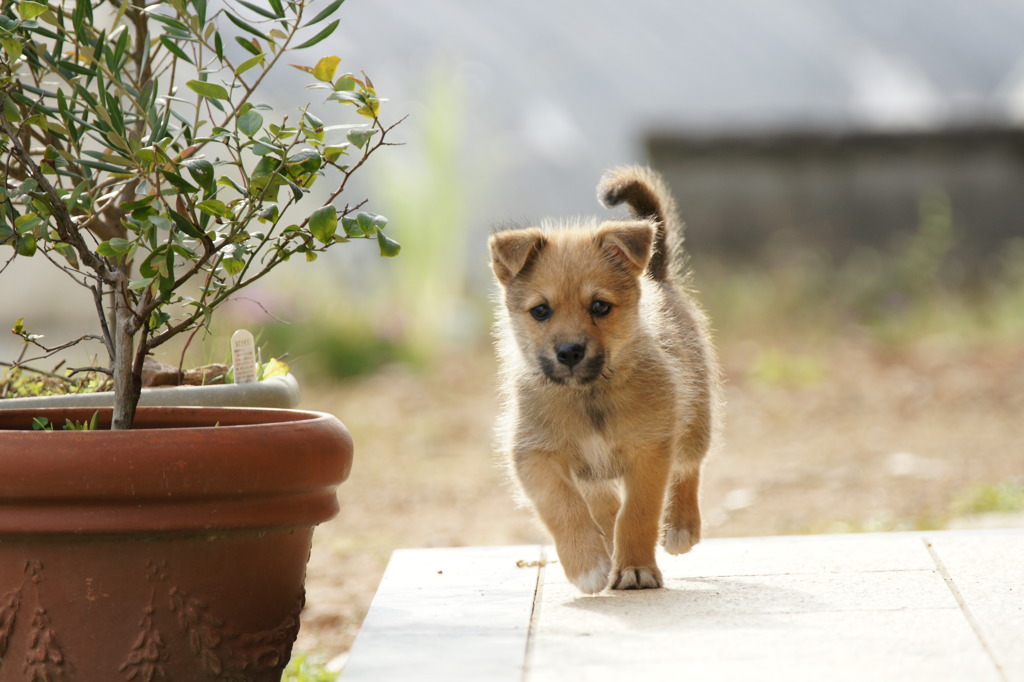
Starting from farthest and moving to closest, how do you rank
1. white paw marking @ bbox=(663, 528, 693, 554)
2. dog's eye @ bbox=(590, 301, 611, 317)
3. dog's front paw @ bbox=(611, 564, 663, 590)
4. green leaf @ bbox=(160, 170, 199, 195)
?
white paw marking @ bbox=(663, 528, 693, 554)
dog's eye @ bbox=(590, 301, 611, 317)
dog's front paw @ bbox=(611, 564, 663, 590)
green leaf @ bbox=(160, 170, 199, 195)

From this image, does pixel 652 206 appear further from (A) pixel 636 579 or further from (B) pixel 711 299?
(B) pixel 711 299

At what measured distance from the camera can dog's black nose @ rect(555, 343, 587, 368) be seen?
358 centimetres

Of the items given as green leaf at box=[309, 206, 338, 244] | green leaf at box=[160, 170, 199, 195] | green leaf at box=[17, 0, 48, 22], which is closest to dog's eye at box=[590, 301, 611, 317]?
green leaf at box=[309, 206, 338, 244]

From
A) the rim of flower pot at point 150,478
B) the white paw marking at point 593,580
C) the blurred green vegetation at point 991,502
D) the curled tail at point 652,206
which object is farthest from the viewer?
the blurred green vegetation at point 991,502

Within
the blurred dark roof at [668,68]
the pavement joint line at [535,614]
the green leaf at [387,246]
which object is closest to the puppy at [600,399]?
the pavement joint line at [535,614]

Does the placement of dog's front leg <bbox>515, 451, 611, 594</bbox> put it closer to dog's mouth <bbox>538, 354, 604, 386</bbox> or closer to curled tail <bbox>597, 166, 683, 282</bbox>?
dog's mouth <bbox>538, 354, 604, 386</bbox>

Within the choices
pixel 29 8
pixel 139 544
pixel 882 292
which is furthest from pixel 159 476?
pixel 882 292

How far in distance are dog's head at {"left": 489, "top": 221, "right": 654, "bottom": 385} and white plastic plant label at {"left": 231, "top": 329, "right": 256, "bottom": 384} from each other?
0.92m

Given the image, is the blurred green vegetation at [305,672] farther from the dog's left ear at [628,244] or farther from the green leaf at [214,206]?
the dog's left ear at [628,244]

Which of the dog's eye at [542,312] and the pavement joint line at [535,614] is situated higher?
the dog's eye at [542,312]

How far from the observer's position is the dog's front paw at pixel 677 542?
3955 millimetres

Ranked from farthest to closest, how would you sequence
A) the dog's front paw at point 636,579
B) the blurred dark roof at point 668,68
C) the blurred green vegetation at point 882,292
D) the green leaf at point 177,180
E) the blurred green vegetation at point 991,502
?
1. the blurred dark roof at point 668,68
2. the blurred green vegetation at point 882,292
3. the blurred green vegetation at point 991,502
4. the dog's front paw at point 636,579
5. the green leaf at point 177,180

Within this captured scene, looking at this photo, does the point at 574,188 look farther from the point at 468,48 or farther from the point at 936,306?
the point at 936,306

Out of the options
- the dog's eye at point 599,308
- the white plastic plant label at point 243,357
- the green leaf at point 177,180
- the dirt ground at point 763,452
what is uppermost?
the green leaf at point 177,180
